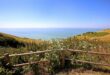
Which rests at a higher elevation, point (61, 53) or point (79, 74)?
point (61, 53)

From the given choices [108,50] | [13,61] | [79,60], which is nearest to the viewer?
[13,61]

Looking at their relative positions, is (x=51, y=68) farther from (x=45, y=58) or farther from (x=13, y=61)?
(x=13, y=61)

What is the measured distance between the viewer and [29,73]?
1288cm

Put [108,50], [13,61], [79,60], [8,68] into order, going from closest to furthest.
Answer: [8,68]
[13,61]
[79,60]
[108,50]

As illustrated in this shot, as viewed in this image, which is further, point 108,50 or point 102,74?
point 108,50

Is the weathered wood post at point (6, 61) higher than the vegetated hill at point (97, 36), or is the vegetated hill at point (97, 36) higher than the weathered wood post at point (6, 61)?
the weathered wood post at point (6, 61)

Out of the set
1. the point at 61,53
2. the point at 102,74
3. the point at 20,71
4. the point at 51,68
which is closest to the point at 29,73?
the point at 20,71

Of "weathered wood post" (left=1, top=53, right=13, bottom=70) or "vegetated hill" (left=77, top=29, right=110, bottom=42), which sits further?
"vegetated hill" (left=77, top=29, right=110, bottom=42)

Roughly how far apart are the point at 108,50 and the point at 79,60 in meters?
3.95

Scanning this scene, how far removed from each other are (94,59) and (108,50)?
282 cm

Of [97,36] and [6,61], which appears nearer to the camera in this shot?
[6,61]

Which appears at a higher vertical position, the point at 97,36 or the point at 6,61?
the point at 6,61

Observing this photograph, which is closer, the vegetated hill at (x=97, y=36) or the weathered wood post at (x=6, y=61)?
the weathered wood post at (x=6, y=61)

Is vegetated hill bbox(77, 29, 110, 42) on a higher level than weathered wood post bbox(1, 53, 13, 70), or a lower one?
lower
